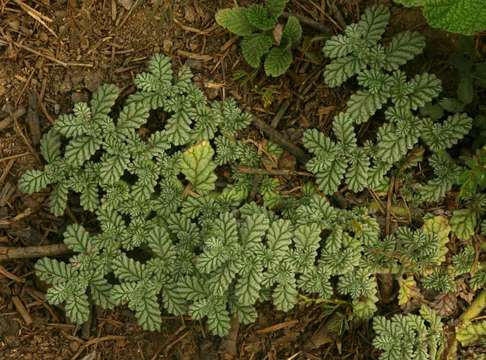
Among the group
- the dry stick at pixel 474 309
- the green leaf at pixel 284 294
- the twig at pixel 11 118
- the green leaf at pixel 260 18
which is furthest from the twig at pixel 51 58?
the dry stick at pixel 474 309

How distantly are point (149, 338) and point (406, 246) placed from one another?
1167mm

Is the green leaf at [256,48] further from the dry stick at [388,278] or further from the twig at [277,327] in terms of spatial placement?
the twig at [277,327]

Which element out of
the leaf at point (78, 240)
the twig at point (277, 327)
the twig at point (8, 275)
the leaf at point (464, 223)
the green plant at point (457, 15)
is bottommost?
the twig at point (277, 327)

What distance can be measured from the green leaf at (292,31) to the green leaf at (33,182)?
1.18 metres

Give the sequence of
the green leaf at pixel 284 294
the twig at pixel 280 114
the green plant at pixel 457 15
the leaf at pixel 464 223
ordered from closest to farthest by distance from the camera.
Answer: the green plant at pixel 457 15 < the green leaf at pixel 284 294 < the leaf at pixel 464 223 < the twig at pixel 280 114

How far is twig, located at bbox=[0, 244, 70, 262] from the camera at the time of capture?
2.73 metres

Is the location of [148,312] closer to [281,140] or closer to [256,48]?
[281,140]

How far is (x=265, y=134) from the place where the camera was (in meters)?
2.83

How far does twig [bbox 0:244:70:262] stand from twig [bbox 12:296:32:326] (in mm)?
183

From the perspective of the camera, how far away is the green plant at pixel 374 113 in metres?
2.68

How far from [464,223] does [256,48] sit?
1.16 meters

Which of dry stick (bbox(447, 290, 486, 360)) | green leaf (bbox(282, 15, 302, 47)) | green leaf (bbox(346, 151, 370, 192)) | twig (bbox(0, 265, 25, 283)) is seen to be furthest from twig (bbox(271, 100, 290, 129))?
twig (bbox(0, 265, 25, 283))

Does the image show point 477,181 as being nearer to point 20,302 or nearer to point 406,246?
point 406,246

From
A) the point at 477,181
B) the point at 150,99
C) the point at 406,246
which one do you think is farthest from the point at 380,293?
the point at 150,99
